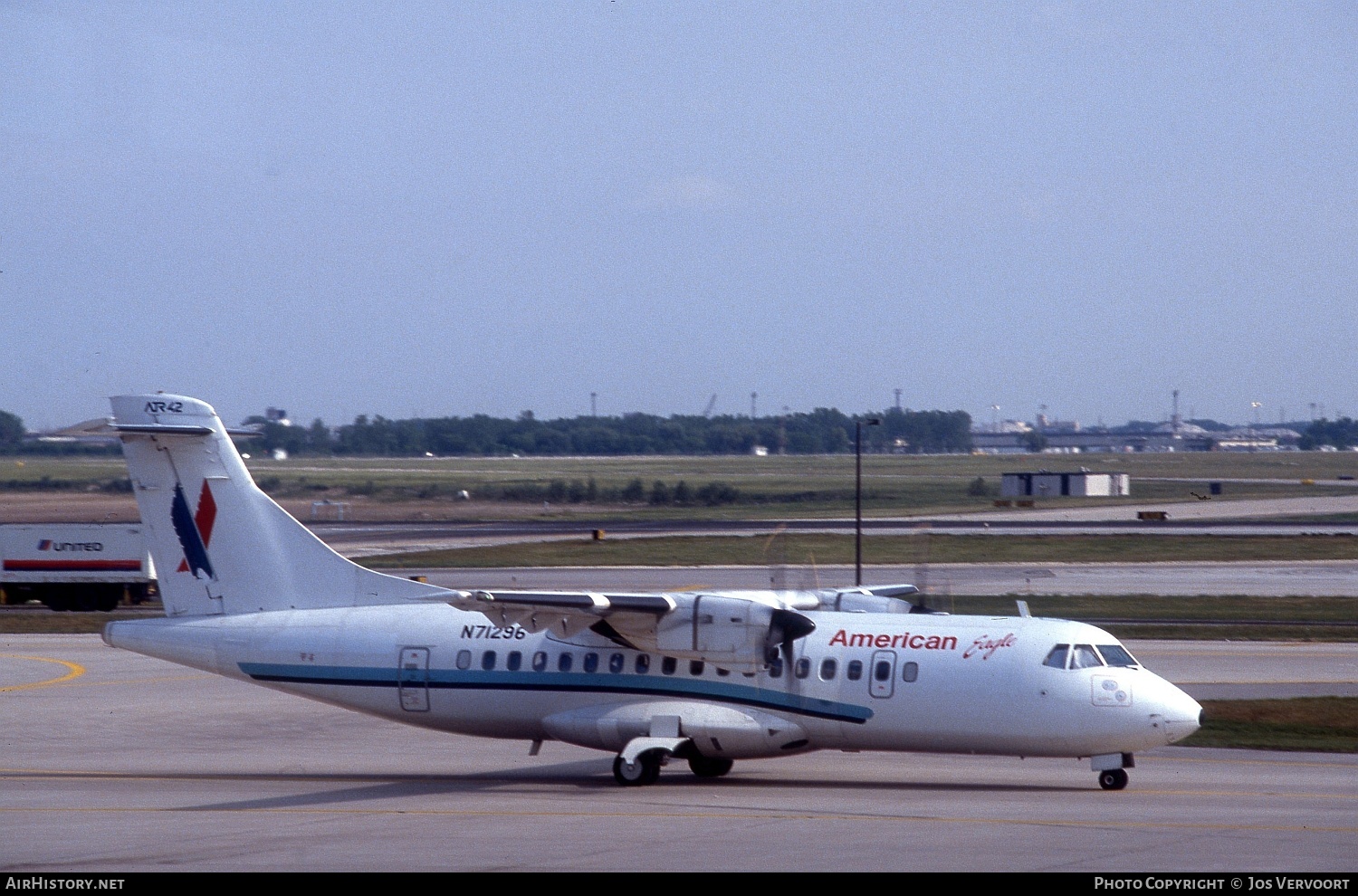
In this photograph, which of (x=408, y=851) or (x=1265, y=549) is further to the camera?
(x=1265, y=549)

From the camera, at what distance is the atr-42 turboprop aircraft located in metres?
17.3

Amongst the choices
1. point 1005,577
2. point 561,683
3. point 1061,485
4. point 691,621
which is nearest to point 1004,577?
point 1005,577

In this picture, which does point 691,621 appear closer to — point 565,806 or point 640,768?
point 640,768

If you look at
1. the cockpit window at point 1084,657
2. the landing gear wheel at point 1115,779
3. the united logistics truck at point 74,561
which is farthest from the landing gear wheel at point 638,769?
the united logistics truck at point 74,561

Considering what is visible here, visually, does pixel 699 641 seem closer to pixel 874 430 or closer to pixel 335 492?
pixel 335 492

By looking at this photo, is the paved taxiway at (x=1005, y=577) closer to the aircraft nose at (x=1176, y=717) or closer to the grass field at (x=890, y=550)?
the grass field at (x=890, y=550)

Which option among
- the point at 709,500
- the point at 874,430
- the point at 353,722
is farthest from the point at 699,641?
the point at 874,430

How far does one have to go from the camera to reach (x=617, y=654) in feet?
61.9

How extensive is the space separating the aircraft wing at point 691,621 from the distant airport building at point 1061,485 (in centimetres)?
8586

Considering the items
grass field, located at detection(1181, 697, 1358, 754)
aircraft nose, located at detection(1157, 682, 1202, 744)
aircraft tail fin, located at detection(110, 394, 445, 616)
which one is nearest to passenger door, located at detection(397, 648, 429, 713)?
aircraft tail fin, located at detection(110, 394, 445, 616)

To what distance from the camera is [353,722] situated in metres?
25.0

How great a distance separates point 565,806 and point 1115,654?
739 cm

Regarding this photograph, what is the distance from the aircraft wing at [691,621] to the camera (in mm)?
17484

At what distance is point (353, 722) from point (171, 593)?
5752mm
